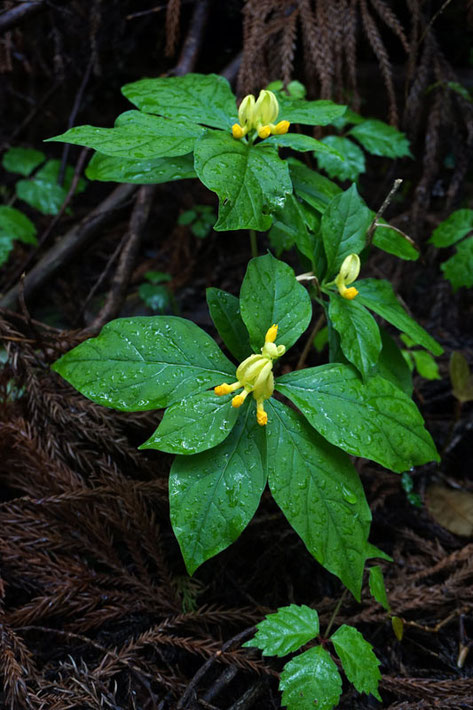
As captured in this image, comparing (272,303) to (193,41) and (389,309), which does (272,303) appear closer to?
(389,309)

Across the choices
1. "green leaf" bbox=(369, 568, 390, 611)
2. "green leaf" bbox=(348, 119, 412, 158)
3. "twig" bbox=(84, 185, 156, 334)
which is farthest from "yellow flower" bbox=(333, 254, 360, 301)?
"green leaf" bbox=(348, 119, 412, 158)

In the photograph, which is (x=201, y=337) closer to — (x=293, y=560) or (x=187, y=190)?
(x=293, y=560)

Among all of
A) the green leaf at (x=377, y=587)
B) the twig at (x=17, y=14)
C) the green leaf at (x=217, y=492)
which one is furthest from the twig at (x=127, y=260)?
the green leaf at (x=377, y=587)

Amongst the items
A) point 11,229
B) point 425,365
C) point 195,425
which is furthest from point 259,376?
point 11,229

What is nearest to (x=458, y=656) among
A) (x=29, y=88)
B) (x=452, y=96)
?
(x=452, y=96)

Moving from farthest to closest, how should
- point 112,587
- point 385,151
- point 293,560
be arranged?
1. point 385,151
2. point 293,560
3. point 112,587

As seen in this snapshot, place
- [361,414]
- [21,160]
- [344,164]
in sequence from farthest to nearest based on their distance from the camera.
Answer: [21,160] → [344,164] → [361,414]
